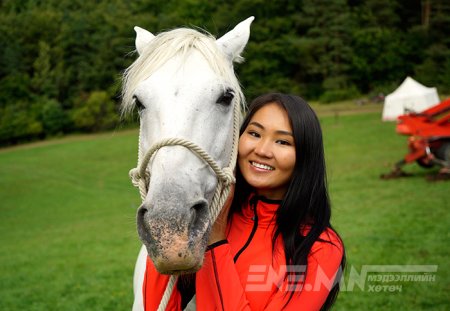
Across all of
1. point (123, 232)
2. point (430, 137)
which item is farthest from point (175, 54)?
point (430, 137)

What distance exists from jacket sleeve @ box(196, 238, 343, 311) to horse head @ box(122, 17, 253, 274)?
266 mm

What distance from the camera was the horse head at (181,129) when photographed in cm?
137

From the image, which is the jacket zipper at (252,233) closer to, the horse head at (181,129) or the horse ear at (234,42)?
the horse head at (181,129)

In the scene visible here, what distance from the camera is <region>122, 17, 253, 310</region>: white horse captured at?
4.51 feet

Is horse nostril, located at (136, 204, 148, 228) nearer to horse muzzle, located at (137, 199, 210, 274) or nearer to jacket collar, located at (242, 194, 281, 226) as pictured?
horse muzzle, located at (137, 199, 210, 274)

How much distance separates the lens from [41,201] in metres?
15.5

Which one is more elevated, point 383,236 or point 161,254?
point 161,254

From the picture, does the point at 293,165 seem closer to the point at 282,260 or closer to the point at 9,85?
the point at 282,260

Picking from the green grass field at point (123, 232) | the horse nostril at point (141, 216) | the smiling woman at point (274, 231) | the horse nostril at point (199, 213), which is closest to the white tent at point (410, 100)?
the green grass field at point (123, 232)

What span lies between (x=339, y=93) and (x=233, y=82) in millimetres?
37727

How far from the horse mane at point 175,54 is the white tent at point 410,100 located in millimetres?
24323

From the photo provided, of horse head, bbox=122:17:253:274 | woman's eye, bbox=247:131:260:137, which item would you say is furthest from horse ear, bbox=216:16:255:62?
woman's eye, bbox=247:131:260:137

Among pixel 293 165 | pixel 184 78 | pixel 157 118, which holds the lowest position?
pixel 293 165

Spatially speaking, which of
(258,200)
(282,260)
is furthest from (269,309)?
(258,200)
